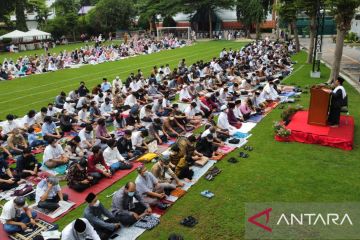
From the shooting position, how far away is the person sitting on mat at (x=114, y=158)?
1140cm

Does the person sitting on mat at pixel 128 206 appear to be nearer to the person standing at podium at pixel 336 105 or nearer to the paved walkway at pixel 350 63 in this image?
the person standing at podium at pixel 336 105

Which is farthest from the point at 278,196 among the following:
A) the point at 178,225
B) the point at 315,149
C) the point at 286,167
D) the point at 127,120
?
the point at 127,120

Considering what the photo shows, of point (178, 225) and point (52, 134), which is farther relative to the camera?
point (52, 134)

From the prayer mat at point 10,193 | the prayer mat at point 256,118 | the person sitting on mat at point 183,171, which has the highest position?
the person sitting on mat at point 183,171

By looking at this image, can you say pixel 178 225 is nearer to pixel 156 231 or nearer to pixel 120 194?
pixel 156 231

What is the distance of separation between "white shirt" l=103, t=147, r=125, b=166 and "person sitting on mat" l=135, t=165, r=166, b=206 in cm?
273

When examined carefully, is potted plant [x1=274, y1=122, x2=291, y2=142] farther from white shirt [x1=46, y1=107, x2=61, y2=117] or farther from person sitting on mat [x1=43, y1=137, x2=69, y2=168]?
white shirt [x1=46, y1=107, x2=61, y2=117]

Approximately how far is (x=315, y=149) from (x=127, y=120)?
24.5 ft

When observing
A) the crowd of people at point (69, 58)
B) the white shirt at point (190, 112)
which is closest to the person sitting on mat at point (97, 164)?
the white shirt at point (190, 112)

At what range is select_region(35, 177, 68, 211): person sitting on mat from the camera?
29.7 feet

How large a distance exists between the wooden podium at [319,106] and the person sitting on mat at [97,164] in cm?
772

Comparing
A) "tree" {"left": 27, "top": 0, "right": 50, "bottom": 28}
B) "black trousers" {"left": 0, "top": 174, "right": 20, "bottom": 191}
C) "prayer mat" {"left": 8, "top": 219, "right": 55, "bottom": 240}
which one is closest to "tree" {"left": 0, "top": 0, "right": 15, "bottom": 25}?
"tree" {"left": 27, "top": 0, "right": 50, "bottom": 28}

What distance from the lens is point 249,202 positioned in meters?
9.02

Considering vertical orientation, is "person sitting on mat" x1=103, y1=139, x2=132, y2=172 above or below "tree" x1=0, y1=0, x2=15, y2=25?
below
